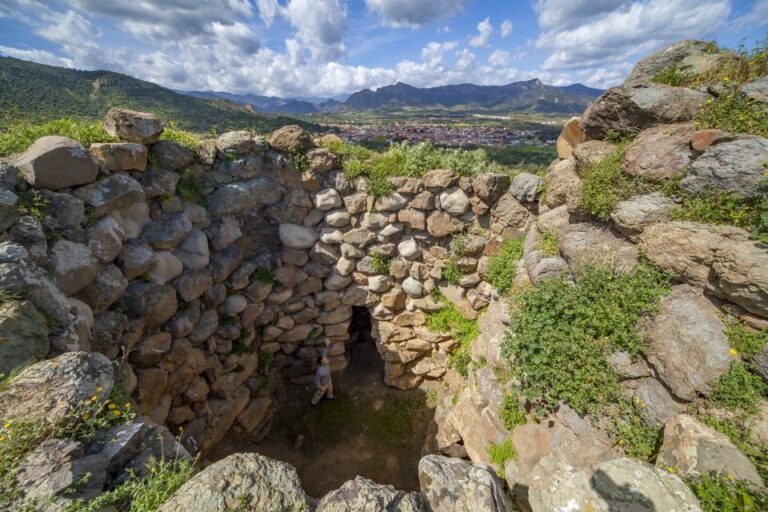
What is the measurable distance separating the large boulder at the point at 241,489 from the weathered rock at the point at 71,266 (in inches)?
118

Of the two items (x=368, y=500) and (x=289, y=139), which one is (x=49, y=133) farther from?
(x=368, y=500)

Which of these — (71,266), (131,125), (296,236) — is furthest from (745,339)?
(131,125)

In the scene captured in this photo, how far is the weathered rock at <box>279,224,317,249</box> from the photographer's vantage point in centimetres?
635

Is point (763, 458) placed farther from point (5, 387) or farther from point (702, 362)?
point (5, 387)

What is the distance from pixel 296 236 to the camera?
6395 mm

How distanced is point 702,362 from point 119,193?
6.55 m


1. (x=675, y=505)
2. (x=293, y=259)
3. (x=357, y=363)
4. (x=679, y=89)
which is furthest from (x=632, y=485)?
(x=357, y=363)

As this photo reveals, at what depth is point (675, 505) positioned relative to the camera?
7.32ft

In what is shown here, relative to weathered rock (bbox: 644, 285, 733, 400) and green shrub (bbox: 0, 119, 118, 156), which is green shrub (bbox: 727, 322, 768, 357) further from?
green shrub (bbox: 0, 119, 118, 156)

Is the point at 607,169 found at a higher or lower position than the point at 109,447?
higher

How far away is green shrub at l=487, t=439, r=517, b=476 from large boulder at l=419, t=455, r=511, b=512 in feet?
8.15

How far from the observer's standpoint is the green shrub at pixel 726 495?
241 cm

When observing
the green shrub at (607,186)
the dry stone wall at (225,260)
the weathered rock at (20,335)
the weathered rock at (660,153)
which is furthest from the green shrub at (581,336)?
the weathered rock at (20,335)

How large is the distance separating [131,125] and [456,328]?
234 inches
